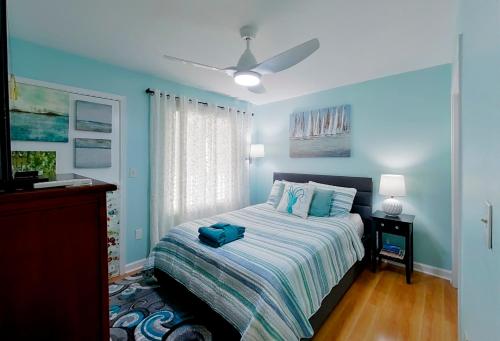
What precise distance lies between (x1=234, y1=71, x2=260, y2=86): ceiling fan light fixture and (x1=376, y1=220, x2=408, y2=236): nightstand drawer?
212cm

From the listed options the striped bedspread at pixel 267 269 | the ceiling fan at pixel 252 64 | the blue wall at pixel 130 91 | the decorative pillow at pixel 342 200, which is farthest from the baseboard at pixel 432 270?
the blue wall at pixel 130 91

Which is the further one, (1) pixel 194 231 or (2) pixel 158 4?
(1) pixel 194 231

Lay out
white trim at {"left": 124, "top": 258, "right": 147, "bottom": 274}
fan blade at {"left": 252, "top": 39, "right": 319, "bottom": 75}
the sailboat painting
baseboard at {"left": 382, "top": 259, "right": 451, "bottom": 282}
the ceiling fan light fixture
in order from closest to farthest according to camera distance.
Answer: fan blade at {"left": 252, "top": 39, "right": 319, "bottom": 75} → the ceiling fan light fixture → baseboard at {"left": 382, "top": 259, "right": 451, "bottom": 282} → white trim at {"left": 124, "top": 258, "right": 147, "bottom": 274} → the sailboat painting

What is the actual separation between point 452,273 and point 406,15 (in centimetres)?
260

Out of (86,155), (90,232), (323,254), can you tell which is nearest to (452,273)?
(323,254)

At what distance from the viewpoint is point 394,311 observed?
2.04m

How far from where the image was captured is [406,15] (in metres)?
1.70

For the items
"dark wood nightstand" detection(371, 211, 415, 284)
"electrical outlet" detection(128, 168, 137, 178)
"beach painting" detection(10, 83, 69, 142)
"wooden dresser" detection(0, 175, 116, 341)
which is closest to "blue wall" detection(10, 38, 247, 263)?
"electrical outlet" detection(128, 168, 137, 178)

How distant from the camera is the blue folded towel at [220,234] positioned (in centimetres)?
195

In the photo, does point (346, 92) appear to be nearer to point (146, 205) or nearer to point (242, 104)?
point (242, 104)

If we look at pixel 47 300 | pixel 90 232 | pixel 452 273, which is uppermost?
pixel 90 232

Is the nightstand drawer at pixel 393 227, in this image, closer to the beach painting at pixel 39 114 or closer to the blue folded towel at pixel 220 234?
the blue folded towel at pixel 220 234

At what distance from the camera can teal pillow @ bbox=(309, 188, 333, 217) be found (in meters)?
2.84

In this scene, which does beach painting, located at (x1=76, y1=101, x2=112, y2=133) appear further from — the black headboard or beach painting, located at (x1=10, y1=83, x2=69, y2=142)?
the black headboard
